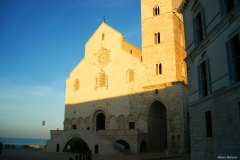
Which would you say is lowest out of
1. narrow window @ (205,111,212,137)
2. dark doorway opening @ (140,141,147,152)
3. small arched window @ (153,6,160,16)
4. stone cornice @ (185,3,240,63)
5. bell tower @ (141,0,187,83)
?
dark doorway opening @ (140,141,147,152)

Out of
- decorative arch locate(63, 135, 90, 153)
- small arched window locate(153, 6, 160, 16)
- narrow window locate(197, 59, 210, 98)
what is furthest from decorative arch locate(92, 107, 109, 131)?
narrow window locate(197, 59, 210, 98)

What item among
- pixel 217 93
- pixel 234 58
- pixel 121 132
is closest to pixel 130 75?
pixel 121 132

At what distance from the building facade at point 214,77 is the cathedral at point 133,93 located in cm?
1289

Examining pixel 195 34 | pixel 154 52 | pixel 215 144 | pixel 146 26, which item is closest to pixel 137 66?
pixel 154 52

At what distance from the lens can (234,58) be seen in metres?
10.4

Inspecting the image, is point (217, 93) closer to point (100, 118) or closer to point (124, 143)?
point (124, 143)

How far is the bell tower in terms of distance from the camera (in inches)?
1181

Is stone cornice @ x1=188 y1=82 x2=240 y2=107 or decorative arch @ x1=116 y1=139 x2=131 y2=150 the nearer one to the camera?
stone cornice @ x1=188 y1=82 x2=240 y2=107

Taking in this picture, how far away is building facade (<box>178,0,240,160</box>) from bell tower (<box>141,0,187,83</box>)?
533 inches

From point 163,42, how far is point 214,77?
19.2 m

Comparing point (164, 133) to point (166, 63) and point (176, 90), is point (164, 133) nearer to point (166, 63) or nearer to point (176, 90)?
point (176, 90)

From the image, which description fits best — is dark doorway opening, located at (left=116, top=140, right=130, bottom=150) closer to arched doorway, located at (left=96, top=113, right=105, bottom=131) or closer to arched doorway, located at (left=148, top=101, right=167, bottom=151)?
arched doorway, located at (left=148, top=101, right=167, bottom=151)

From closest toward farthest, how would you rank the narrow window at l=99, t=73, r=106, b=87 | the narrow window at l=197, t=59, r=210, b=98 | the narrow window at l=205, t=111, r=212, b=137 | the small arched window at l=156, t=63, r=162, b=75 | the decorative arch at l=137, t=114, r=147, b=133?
the narrow window at l=205, t=111, r=212, b=137, the narrow window at l=197, t=59, r=210, b=98, the decorative arch at l=137, t=114, r=147, b=133, the small arched window at l=156, t=63, r=162, b=75, the narrow window at l=99, t=73, r=106, b=87

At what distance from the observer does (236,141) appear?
10.2m
